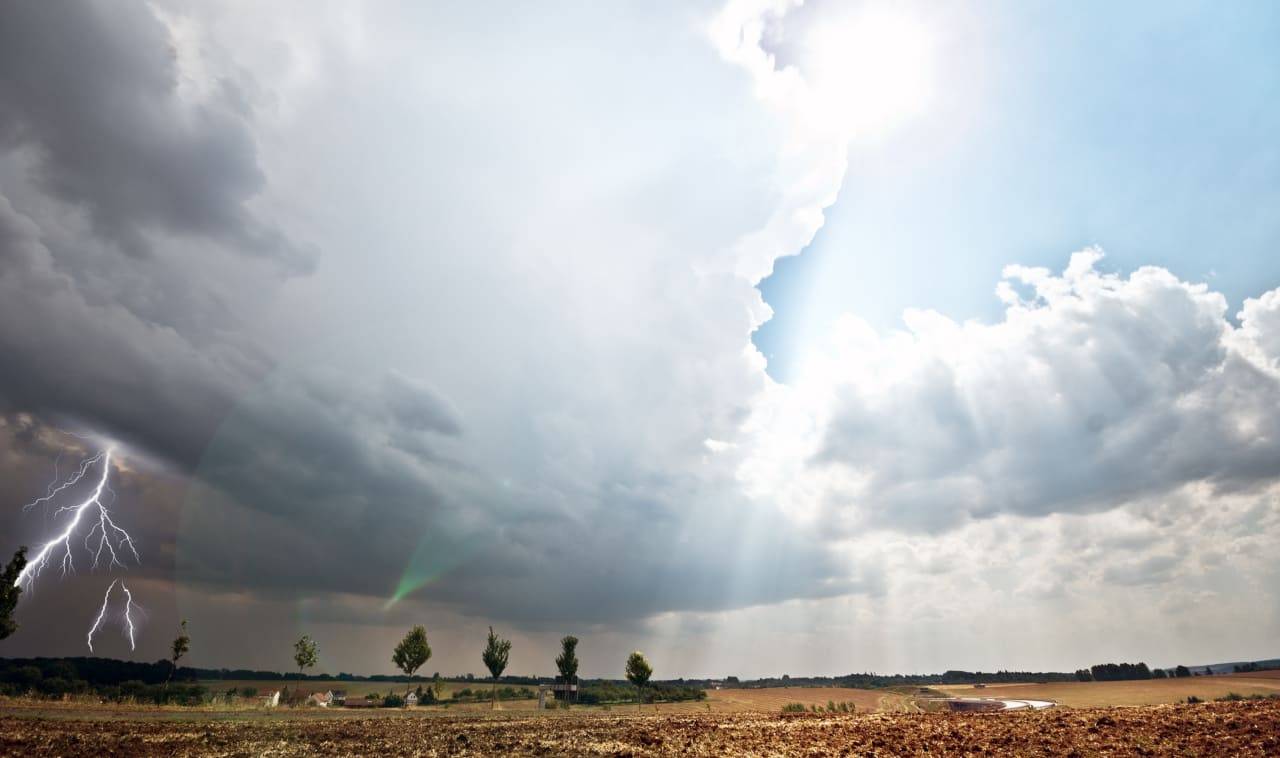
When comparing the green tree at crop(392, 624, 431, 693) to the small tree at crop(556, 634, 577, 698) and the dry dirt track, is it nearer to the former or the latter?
the small tree at crop(556, 634, 577, 698)

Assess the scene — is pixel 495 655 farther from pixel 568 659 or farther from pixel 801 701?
pixel 801 701

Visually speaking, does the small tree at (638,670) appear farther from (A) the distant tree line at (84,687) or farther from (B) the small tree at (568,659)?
(A) the distant tree line at (84,687)

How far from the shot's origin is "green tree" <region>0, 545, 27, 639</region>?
43.2m

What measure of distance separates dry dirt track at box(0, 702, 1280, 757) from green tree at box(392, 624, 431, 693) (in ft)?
145

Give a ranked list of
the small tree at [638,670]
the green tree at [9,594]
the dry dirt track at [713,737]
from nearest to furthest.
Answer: the dry dirt track at [713,737], the green tree at [9,594], the small tree at [638,670]

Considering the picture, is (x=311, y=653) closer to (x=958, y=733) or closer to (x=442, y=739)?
(x=442, y=739)

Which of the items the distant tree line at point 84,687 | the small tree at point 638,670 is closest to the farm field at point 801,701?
the small tree at point 638,670

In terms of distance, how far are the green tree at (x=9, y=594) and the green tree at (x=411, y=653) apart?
4170 cm

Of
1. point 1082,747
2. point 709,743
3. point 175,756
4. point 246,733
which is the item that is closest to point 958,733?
point 1082,747

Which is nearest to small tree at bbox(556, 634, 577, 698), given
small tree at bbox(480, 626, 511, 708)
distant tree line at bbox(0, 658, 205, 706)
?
small tree at bbox(480, 626, 511, 708)

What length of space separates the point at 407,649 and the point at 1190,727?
265ft

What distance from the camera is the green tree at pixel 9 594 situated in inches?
1703

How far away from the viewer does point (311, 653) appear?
79625 mm

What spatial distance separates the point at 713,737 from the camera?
101ft
